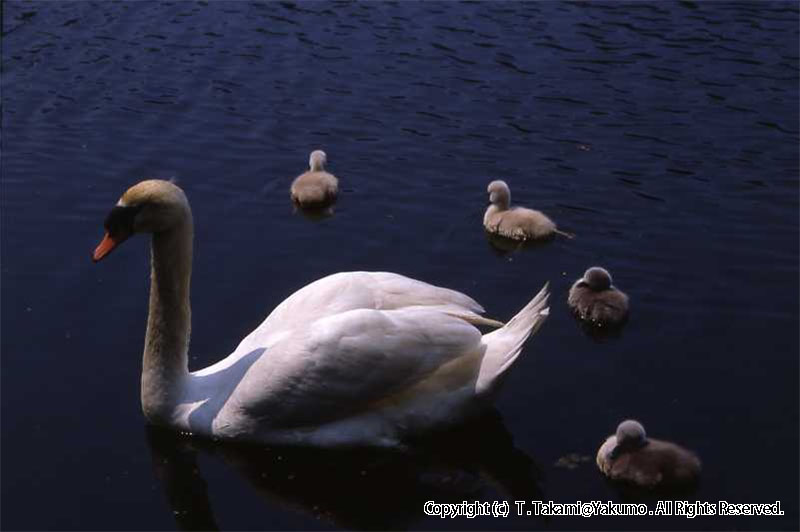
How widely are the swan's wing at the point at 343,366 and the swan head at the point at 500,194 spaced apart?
11.6ft

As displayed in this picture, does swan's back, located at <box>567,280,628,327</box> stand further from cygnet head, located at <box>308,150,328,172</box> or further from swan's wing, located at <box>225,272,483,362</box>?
cygnet head, located at <box>308,150,328,172</box>

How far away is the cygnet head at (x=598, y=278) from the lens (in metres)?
9.84

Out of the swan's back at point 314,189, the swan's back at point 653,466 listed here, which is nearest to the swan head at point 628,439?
the swan's back at point 653,466

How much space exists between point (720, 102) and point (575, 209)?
127 inches

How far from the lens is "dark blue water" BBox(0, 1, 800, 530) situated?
7.99m

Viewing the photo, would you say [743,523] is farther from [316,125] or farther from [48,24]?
[48,24]

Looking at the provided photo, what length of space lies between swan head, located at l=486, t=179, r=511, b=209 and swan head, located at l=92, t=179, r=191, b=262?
3994mm

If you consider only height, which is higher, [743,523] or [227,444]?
[743,523]

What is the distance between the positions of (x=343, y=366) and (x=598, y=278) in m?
2.80

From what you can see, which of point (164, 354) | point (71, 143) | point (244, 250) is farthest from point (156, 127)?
point (164, 354)

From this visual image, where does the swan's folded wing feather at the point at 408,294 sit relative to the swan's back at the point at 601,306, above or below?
above

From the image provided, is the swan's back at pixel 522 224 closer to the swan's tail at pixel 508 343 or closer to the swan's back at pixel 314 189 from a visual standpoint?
the swan's back at pixel 314 189

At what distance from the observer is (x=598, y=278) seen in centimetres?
985

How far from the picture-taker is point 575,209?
11945 millimetres
